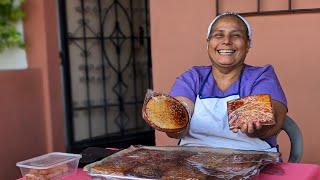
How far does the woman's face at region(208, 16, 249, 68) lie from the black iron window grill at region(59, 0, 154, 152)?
258 cm

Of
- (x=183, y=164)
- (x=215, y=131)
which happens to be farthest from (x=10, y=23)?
(x=183, y=164)

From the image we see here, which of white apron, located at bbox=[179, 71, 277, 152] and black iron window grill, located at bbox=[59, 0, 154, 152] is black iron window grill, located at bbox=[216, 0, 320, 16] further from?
black iron window grill, located at bbox=[59, 0, 154, 152]

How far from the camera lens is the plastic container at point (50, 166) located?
137 cm

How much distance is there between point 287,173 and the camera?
1.41 meters

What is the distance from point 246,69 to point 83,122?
2.91 m

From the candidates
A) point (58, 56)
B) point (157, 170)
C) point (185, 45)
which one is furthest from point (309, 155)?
point (58, 56)

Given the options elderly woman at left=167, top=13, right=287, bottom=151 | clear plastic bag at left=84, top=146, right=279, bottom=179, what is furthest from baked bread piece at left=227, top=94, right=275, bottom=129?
elderly woman at left=167, top=13, right=287, bottom=151

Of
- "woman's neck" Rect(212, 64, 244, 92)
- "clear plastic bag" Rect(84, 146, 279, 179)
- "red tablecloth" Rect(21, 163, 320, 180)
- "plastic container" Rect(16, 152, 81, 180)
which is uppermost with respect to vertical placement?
"woman's neck" Rect(212, 64, 244, 92)

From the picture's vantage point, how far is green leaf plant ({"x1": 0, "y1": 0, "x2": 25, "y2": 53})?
3588 mm

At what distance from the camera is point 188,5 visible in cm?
316

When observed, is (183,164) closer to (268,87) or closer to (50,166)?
(50,166)

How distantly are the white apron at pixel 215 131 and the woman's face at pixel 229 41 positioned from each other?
0.47ft

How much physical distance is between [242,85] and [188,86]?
0.22 metres

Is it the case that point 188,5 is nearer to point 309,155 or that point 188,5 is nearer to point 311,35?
point 311,35
